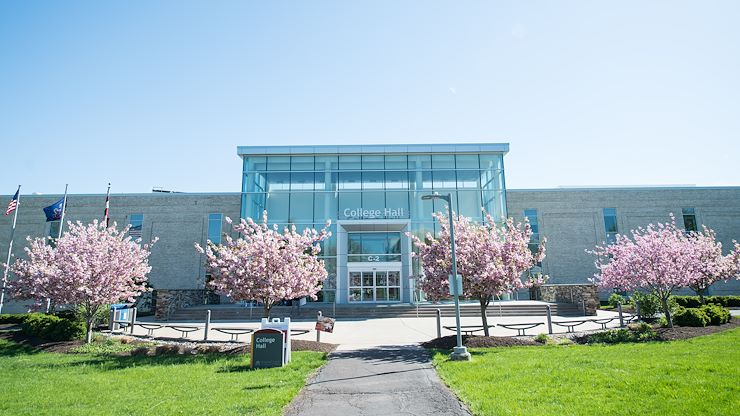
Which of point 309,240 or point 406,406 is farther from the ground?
point 309,240

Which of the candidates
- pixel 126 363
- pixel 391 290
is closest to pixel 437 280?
pixel 126 363

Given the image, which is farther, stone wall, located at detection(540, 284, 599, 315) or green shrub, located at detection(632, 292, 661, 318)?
stone wall, located at detection(540, 284, 599, 315)

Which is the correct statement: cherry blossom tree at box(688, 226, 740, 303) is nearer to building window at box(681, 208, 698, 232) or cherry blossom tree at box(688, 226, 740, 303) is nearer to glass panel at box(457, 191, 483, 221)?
building window at box(681, 208, 698, 232)

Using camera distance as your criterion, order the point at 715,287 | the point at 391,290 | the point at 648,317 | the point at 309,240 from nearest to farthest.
A: the point at 309,240 → the point at 648,317 → the point at 391,290 → the point at 715,287

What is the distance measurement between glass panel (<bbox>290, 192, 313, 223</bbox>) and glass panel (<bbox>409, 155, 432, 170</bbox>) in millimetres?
8855

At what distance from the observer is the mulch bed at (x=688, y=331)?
14.7 m

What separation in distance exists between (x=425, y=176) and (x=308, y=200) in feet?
32.5

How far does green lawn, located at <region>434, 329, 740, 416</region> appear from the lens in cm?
677

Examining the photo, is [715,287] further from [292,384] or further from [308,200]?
[292,384]

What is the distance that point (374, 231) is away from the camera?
1313 inches

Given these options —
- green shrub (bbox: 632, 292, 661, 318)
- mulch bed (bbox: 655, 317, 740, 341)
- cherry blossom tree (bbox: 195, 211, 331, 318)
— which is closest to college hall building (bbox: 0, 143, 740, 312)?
green shrub (bbox: 632, 292, 661, 318)

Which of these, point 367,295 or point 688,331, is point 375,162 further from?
point 688,331

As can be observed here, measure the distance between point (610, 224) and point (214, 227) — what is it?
120 ft

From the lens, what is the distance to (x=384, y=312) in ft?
91.4
